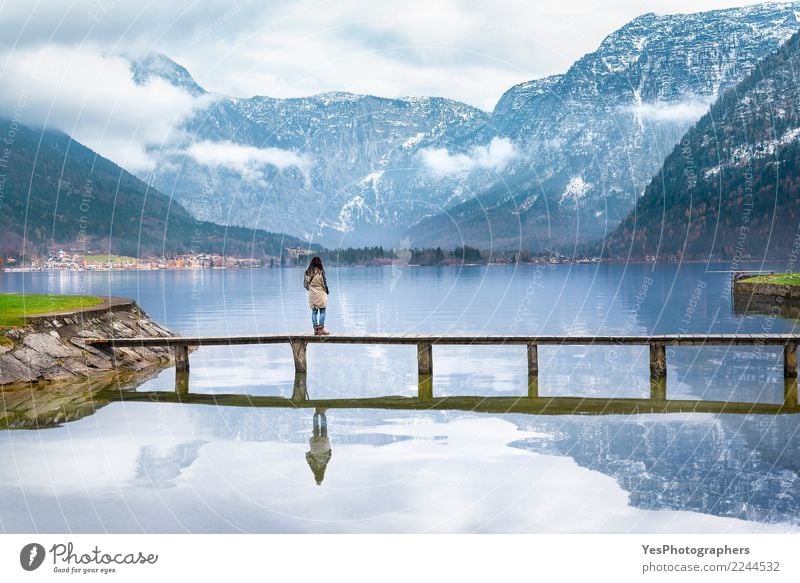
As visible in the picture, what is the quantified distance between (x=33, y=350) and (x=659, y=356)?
22.7 metres

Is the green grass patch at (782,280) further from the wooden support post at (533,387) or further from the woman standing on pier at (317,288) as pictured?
the woman standing on pier at (317,288)

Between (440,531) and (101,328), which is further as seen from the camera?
(101,328)

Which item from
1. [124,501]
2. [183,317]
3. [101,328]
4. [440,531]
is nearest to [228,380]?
[101,328]

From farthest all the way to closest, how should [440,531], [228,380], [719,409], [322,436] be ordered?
1. [228,380]
2. [719,409]
3. [322,436]
4. [440,531]

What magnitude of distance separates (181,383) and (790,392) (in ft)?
68.9

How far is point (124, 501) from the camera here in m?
17.1

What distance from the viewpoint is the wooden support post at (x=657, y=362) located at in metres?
33.9

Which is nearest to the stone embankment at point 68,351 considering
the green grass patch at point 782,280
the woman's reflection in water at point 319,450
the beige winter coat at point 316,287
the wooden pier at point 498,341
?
the wooden pier at point 498,341

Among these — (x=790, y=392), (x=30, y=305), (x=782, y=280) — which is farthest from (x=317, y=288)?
(x=782, y=280)

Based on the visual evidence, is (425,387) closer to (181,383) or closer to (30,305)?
(181,383)

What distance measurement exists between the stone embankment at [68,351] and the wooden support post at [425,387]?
12.0 metres

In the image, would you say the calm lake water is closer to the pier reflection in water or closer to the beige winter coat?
the pier reflection in water

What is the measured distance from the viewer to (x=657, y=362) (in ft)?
112
